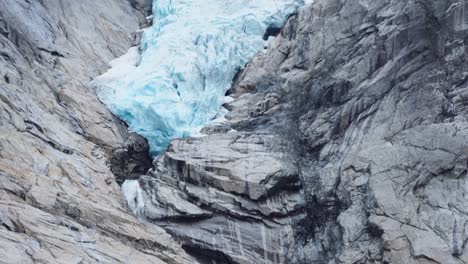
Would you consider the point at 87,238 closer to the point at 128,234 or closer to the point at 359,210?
the point at 128,234

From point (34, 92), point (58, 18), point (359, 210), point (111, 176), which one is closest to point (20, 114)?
point (34, 92)

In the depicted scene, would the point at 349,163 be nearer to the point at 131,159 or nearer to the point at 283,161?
the point at 283,161

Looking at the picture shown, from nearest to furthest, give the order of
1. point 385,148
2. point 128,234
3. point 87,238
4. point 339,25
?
point 87,238 < point 128,234 < point 385,148 < point 339,25

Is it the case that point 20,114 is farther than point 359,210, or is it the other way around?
point 20,114

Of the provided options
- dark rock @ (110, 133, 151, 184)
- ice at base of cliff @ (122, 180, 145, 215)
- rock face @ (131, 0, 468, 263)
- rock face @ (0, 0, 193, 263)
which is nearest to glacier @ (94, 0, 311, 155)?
dark rock @ (110, 133, 151, 184)

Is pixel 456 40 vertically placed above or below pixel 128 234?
above

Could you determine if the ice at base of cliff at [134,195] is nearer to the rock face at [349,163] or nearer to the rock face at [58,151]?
the rock face at [349,163]

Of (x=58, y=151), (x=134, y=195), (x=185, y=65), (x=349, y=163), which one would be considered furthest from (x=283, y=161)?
(x=58, y=151)
